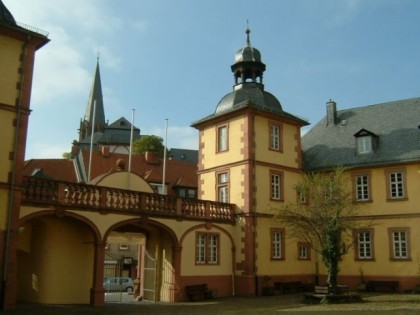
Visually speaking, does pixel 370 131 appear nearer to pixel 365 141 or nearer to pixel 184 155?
pixel 365 141

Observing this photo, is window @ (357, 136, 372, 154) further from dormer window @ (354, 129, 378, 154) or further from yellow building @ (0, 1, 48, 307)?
yellow building @ (0, 1, 48, 307)

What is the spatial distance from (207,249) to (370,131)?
10.6m

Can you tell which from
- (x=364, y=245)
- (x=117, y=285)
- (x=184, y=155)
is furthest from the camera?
(x=184, y=155)

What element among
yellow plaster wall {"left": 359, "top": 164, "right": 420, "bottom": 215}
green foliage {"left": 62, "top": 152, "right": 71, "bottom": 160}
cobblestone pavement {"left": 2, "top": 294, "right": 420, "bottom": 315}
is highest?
green foliage {"left": 62, "top": 152, "right": 71, "bottom": 160}

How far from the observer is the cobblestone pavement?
1683 cm

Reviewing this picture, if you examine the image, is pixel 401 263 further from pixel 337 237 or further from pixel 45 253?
pixel 45 253

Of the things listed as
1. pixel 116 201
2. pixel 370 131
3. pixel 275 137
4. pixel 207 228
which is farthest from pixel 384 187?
pixel 116 201


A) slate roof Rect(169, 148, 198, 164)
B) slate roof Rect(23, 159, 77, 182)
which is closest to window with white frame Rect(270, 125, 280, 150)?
slate roof Rect(23, 159, 77, 182)

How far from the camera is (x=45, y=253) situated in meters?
20.2

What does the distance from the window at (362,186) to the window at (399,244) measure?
7.02ft

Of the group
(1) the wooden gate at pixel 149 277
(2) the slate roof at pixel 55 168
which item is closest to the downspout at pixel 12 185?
(1) the wooden gate at pixel 149 277

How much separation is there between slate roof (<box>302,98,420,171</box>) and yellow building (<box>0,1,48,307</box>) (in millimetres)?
15566

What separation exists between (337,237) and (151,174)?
25.8 meters

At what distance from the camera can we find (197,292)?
22.8 metres
